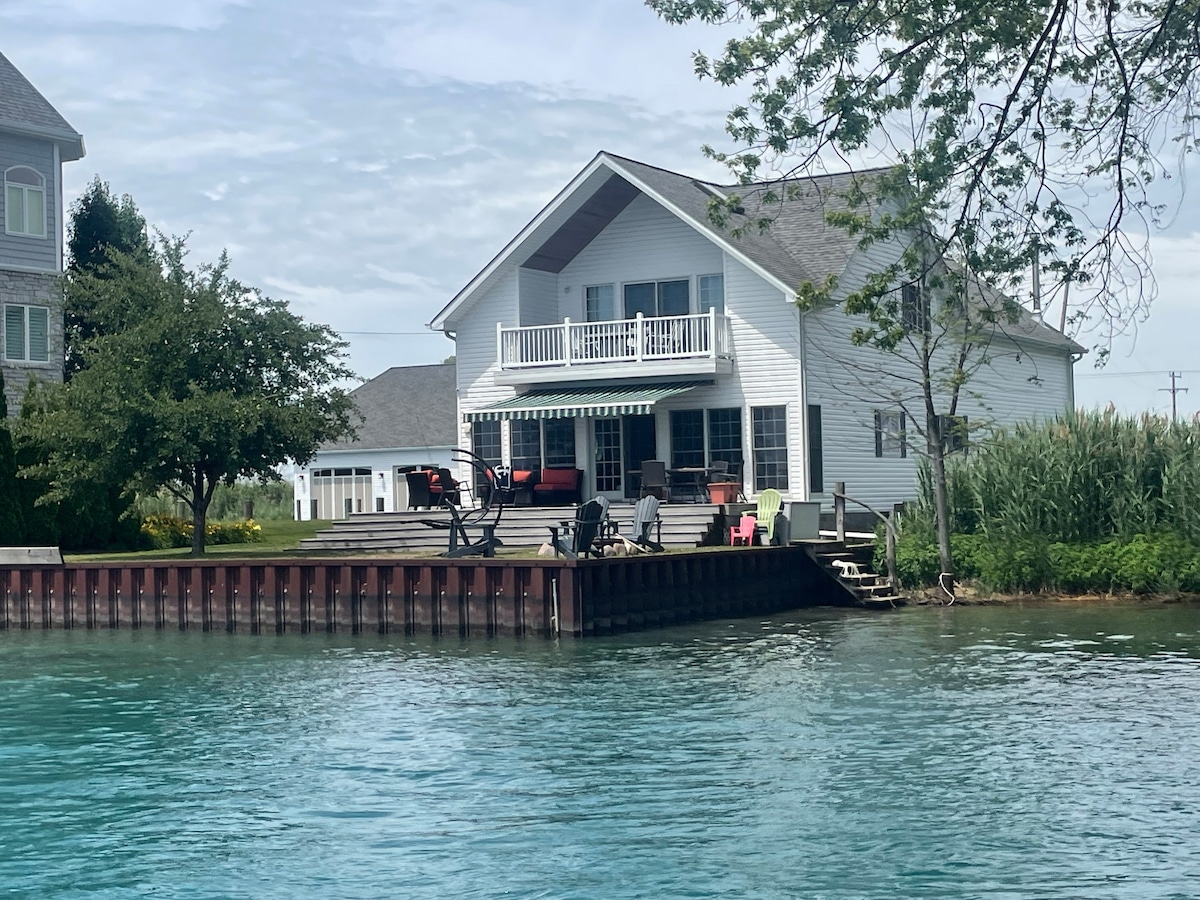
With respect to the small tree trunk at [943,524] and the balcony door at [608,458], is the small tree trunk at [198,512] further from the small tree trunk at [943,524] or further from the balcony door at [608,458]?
the small tree trunk at [943,524]

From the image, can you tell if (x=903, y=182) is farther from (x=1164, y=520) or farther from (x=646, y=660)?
(x=1164, y=520)

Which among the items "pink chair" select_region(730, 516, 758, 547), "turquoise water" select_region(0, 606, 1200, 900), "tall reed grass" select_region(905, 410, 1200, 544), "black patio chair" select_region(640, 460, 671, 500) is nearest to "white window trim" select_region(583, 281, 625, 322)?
"black patio chair" select_region(640, 460, 671, 500)

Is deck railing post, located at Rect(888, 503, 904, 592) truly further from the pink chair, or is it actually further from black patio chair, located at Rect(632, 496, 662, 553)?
black patio chair, located at Rect(632, 496, 662, 553)

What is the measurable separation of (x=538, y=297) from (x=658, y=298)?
2795mm

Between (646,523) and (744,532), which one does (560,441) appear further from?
(646,523)

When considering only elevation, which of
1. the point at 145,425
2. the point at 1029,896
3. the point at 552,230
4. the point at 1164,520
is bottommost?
the point at 1029,896

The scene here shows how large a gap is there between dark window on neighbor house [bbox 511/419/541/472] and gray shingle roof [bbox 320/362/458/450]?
14345 mm

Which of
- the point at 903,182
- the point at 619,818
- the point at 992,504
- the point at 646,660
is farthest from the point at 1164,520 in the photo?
the point at 619,818

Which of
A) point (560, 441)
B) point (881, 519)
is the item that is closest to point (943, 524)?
point (881, 519)

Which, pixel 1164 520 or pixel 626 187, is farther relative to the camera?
pixel 626 187

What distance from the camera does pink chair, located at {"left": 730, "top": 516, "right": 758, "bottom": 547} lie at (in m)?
29.2

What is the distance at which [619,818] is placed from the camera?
12.1 metres

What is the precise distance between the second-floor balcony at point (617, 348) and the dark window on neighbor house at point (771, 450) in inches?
56.6

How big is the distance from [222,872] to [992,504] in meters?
21.4
